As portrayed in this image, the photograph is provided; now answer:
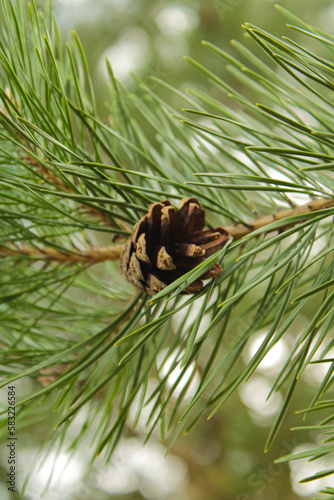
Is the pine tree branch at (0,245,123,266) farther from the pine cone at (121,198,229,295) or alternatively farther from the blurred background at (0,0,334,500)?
the blurred background at (0,0,334,500)

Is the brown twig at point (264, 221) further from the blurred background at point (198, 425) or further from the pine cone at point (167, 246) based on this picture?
the blurred background at point (198, 425)

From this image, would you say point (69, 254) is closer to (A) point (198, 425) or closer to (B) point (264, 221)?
(B) point (264, 221)

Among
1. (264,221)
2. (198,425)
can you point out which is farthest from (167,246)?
(198,425)

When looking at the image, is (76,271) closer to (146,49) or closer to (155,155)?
(155,155)

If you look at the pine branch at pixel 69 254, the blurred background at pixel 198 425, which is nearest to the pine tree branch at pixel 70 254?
the pine branch at pixel 69 254

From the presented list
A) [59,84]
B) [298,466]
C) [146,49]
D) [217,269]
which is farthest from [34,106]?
[146,49]

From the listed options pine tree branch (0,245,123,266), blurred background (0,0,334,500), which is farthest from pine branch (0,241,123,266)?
blurred background (0,0,334,500)
